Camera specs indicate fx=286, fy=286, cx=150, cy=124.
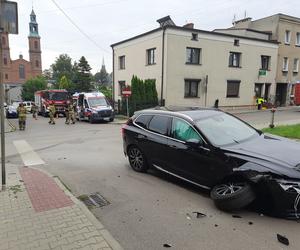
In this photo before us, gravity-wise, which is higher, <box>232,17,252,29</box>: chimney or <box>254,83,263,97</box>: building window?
<box>232,17,252,29</box>: chimney

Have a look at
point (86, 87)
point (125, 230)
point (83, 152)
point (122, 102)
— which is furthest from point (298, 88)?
point (86, 87)

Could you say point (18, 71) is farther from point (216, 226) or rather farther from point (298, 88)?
point (216, 226)

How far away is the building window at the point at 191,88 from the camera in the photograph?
24.7 m

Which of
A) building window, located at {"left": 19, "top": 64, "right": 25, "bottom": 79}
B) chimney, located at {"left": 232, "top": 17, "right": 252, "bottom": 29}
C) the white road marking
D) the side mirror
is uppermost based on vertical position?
chimney, located at {"left": 232, "top": 17, "right": 252, "bottom": 29}

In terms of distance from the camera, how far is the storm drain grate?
5.08 metres

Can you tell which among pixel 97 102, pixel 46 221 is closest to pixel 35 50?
pixel 97 102

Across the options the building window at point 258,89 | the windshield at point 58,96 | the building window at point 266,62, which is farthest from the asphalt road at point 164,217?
the building window at point 266,62

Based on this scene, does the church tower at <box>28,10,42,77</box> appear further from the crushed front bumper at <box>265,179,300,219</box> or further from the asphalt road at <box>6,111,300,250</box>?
the crushed front bumper at <box>265,179,300,219</box>

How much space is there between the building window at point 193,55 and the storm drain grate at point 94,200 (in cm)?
2036

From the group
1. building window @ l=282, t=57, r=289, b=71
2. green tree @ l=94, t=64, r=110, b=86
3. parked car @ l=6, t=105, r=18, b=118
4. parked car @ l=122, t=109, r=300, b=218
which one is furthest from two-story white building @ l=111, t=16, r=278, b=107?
green tree @ l=94, t=64, r=110, b=86

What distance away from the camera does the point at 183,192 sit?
5.52 metres

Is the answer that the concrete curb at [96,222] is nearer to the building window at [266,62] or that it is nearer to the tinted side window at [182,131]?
the tinted side window at [182,131]

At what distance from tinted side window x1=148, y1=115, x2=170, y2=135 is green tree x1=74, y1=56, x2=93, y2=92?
168 ft

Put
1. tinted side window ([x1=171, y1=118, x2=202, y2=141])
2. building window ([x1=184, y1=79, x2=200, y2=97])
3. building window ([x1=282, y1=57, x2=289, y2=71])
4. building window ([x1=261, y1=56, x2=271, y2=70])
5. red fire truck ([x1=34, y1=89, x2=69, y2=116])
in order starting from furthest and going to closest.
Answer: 1. building window ([x1=282, y1=57, x2=289, y2=71])
2. red fire truck ([x1=34, y1=89, x2=69, y2=116])
3. building window ([x1=261, y1=56, x2=271, y2=70])
4. building window ([x1=184, y1=79, x2=200, y2=97])
5. tinted side window ([x1=171, y1=118, x2=202, y2=141])
